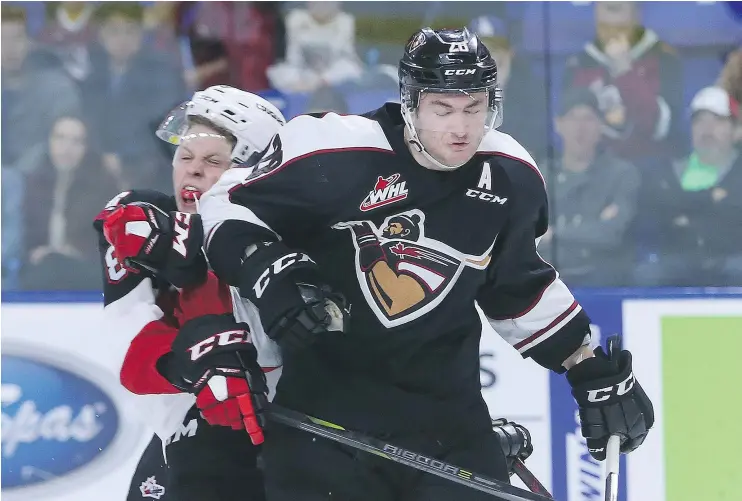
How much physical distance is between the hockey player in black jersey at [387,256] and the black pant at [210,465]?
0.81ft

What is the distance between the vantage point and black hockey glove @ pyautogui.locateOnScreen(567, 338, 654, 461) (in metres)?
2.26

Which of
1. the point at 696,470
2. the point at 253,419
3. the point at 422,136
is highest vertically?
the point at 422,136

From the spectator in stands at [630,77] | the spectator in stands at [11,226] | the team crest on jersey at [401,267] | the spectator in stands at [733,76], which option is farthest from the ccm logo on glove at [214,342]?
the spectator in stands at [733,76]

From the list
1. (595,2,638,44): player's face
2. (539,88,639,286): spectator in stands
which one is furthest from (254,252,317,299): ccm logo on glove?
(595,2,638,44): player's face

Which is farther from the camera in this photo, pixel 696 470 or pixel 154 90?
pixel 154 90

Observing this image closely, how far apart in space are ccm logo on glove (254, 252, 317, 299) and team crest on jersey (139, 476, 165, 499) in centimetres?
67

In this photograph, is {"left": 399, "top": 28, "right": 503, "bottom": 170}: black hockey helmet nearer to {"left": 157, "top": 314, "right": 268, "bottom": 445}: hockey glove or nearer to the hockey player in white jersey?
the hockey player in white jersey

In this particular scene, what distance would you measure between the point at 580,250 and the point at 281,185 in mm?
2099

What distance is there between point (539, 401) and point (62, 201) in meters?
1.81

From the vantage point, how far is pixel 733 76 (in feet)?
13.7

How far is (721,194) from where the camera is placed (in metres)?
4.05

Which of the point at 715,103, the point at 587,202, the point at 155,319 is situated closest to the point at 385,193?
the point at 155,319

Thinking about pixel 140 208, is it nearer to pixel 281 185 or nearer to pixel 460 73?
pixel 281 185

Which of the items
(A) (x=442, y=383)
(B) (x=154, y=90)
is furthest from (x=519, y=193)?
(B) (x=154, y=90)
